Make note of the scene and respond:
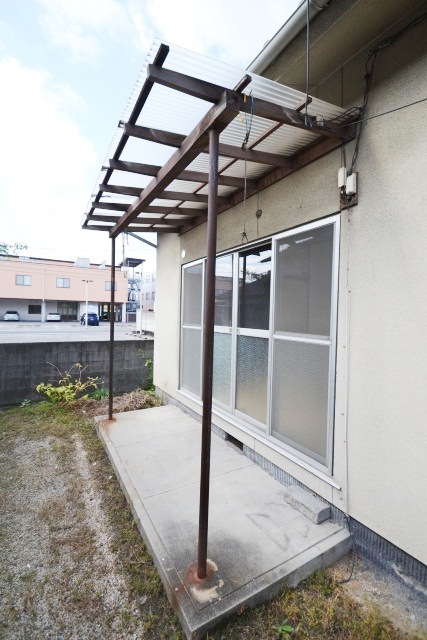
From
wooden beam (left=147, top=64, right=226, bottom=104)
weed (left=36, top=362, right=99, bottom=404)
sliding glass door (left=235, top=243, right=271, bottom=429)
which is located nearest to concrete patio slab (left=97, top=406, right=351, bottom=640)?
sliding glass door (left=235, top=243, right=271, bottom=429)

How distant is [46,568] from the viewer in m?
1.88

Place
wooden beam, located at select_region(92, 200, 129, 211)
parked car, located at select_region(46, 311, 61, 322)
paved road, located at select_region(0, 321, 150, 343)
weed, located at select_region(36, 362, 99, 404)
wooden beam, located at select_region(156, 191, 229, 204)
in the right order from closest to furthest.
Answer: wooden beam, located at select_region(156, 191, 229, 204), wooden beam, located at select_region(92, 200, 129, 211), weed, located at select_region(36, 362, 99, 404), paved road, located at select_region(0, 321, 150, 343), parked car, located at select_region(46, 311, 61, 322)

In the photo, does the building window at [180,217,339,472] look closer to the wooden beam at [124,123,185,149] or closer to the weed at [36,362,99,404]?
the wooden beam at [124,123,185,149]

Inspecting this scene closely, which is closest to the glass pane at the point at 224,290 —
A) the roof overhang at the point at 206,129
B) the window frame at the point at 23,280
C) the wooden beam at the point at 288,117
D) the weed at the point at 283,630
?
the roof overhang at the point at 206,129

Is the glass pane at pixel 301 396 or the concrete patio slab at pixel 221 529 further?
the glass pane at pixel 301 396

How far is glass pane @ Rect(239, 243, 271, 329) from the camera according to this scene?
290cm

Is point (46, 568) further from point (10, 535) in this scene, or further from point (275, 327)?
point (275, 327)

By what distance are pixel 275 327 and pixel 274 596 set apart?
1.86m

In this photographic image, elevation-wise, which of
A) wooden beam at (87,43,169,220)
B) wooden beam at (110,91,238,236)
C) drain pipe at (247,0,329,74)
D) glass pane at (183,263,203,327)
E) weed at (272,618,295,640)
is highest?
drain pipe at (247,0,329,74)

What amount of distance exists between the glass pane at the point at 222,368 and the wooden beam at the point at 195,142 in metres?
1.84

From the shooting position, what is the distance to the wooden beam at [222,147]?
198 cm

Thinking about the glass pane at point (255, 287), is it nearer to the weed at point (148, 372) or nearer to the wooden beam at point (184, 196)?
the wooden beam at point (184, 196)

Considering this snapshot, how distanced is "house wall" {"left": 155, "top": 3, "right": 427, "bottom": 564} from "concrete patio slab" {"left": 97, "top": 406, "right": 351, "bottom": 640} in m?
0.38

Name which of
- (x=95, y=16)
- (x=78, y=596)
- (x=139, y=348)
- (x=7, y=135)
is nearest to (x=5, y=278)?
(x=7, y=135)
